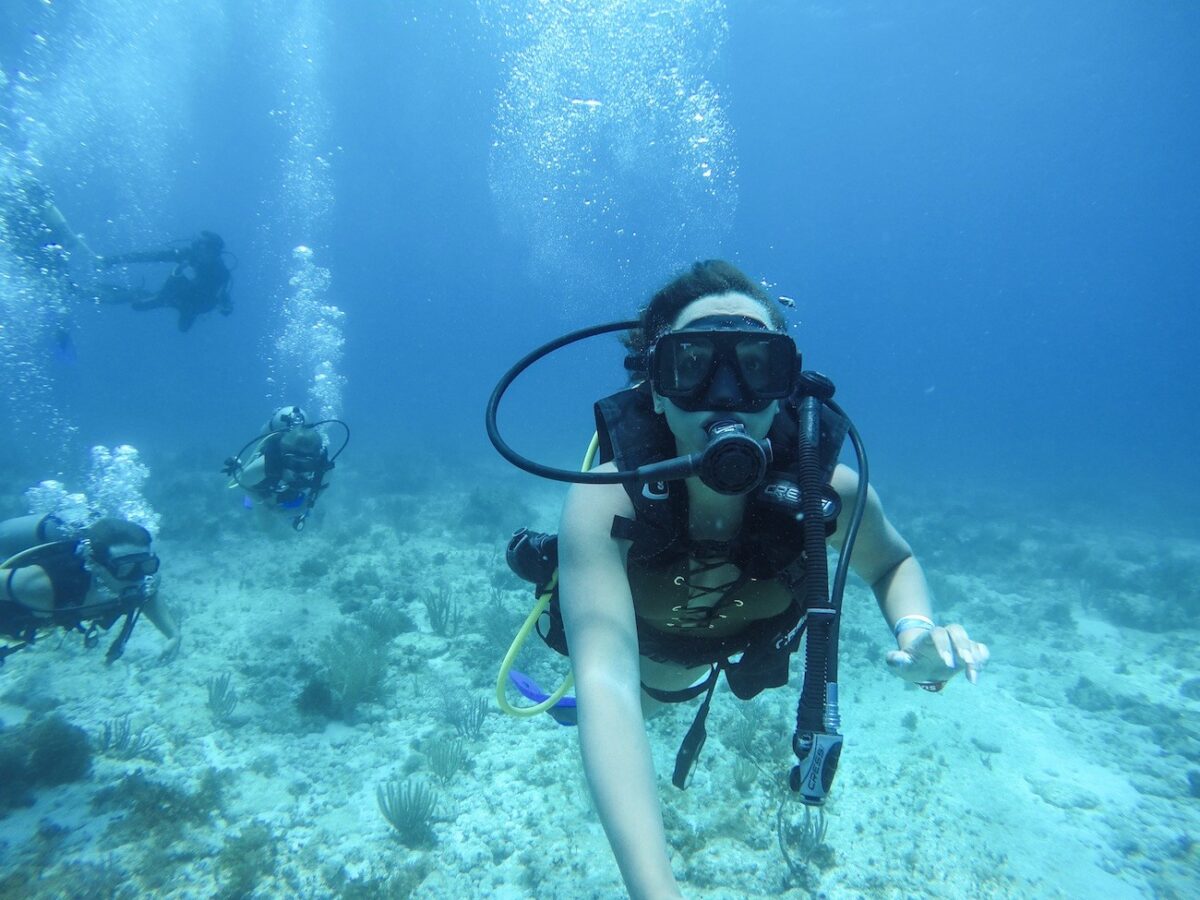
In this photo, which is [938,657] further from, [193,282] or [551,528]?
[193,282]

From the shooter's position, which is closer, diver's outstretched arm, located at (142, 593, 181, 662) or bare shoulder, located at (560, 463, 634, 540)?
bare shoulder, located at (560, 463, 634, 540)

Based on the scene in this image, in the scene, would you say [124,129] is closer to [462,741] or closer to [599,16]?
[599,16]

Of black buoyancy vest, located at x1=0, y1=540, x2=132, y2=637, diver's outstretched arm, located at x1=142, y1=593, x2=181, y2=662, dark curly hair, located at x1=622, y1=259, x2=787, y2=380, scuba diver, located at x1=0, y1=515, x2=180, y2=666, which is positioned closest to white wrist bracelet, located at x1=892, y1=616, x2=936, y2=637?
dark curly hair, located at x1=622, y1=259, x2=787, y2=380

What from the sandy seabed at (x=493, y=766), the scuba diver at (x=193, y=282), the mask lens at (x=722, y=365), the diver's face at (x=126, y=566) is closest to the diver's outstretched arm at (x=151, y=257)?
the scuba diver at (x=193, y=282)

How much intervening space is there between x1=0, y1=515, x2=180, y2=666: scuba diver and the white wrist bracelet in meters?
6.74

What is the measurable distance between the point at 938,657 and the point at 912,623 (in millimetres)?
416

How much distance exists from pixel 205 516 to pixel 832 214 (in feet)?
348

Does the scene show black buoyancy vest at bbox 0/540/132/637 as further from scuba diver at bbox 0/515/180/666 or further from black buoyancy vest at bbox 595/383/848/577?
black buoyancy vest at bbox 595/383/848/577

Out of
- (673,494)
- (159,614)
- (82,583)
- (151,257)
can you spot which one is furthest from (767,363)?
(151,257)

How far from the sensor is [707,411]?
2.18m

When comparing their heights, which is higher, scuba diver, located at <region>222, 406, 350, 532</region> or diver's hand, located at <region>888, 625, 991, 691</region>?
scuba diver, located at <region>222, 406, 350, 532</region>

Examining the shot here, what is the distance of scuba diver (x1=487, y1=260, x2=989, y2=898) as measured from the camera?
5.69 feet

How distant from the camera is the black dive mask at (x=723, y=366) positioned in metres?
2.21

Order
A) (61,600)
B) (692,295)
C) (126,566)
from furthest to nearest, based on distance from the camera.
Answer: (126,566) < (61,600) < (692,295)
